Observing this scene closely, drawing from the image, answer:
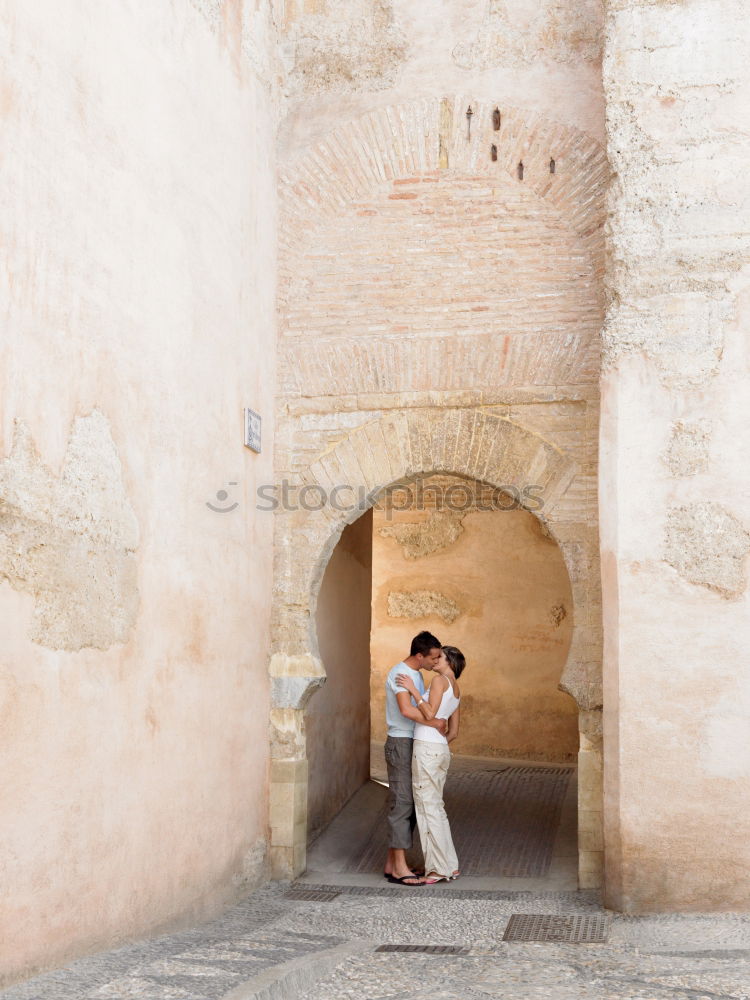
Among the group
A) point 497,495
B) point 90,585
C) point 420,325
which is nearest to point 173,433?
point 90,585

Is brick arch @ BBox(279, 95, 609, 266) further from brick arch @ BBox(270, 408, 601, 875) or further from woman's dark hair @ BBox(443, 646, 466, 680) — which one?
woman's dark hair @ BBox(443, 646, 466, 680)

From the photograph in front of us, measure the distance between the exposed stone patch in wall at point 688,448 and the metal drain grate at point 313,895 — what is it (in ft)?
9.03

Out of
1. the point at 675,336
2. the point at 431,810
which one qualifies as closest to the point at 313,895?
the point at 431,810

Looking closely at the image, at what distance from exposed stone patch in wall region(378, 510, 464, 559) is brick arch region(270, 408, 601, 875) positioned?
15.2ft

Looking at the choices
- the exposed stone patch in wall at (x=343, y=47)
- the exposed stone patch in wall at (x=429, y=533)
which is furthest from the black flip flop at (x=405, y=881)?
the exposed stone patch in wall at (x=429, y=533)

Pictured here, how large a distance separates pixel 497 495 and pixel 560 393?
406cm

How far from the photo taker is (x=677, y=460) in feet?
17.2

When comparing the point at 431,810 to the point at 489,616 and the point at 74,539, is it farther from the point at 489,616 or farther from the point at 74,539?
the point at 489,616

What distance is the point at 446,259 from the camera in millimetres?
6160

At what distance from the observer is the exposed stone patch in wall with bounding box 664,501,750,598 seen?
5.10 meters

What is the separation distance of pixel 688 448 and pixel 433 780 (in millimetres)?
2260

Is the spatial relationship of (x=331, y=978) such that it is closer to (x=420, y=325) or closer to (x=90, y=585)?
(x=90, y=585)

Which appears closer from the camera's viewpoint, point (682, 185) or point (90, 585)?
point (90, 585)

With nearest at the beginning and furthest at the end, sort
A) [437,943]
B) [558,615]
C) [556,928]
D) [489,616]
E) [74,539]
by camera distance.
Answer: [74,539]
[437,943]
[556,928]
[558,615]
[489,616]
